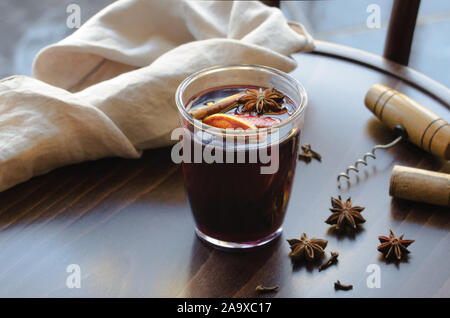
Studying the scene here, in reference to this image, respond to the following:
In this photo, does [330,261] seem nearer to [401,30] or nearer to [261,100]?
[261,100]

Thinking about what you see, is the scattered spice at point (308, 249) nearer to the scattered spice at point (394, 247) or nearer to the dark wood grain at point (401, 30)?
the scattered spice at point (394, 247)

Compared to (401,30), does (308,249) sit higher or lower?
lower

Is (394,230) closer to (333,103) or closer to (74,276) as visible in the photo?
(333,103)

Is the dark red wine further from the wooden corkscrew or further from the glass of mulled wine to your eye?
the wooden corkscrew

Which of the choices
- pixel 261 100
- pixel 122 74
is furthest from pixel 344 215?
pixel 122 74
